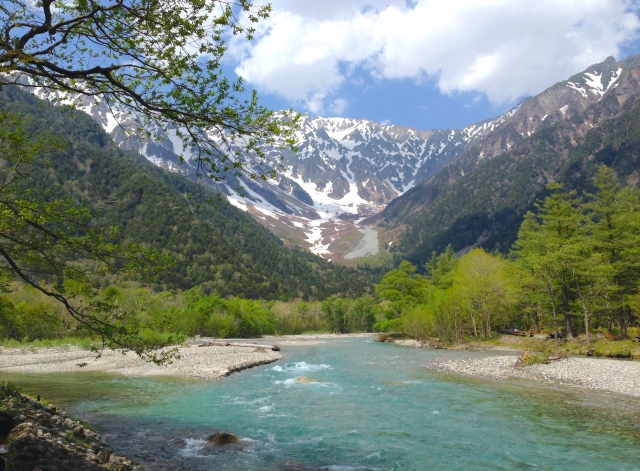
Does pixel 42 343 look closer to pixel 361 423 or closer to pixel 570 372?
pixel 361 423

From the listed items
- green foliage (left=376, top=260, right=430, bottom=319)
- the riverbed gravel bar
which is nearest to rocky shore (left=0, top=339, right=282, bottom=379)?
the riverbed gravel bar

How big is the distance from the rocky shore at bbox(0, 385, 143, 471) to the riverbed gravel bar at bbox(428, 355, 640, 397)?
23530 millimetres

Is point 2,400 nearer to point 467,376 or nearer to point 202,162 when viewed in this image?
point 202,162

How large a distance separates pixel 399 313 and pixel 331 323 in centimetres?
5106

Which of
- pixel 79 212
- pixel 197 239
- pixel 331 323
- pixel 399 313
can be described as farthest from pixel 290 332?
pixel 79 212

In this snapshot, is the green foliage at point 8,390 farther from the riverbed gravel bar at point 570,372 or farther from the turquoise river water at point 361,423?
the riverbed gravel bar at point 570,372

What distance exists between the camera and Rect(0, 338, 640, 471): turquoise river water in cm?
1255

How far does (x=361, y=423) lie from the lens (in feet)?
55.7

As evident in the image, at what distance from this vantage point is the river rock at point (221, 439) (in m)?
14.2

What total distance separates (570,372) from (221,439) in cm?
2391

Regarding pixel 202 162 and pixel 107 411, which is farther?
pixel 107 411

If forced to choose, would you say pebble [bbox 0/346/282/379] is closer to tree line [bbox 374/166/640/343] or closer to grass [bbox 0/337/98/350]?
grass [bbox 0/337/98/350]

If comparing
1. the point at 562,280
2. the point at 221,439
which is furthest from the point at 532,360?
the point at 221,439

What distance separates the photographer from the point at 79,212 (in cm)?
805
